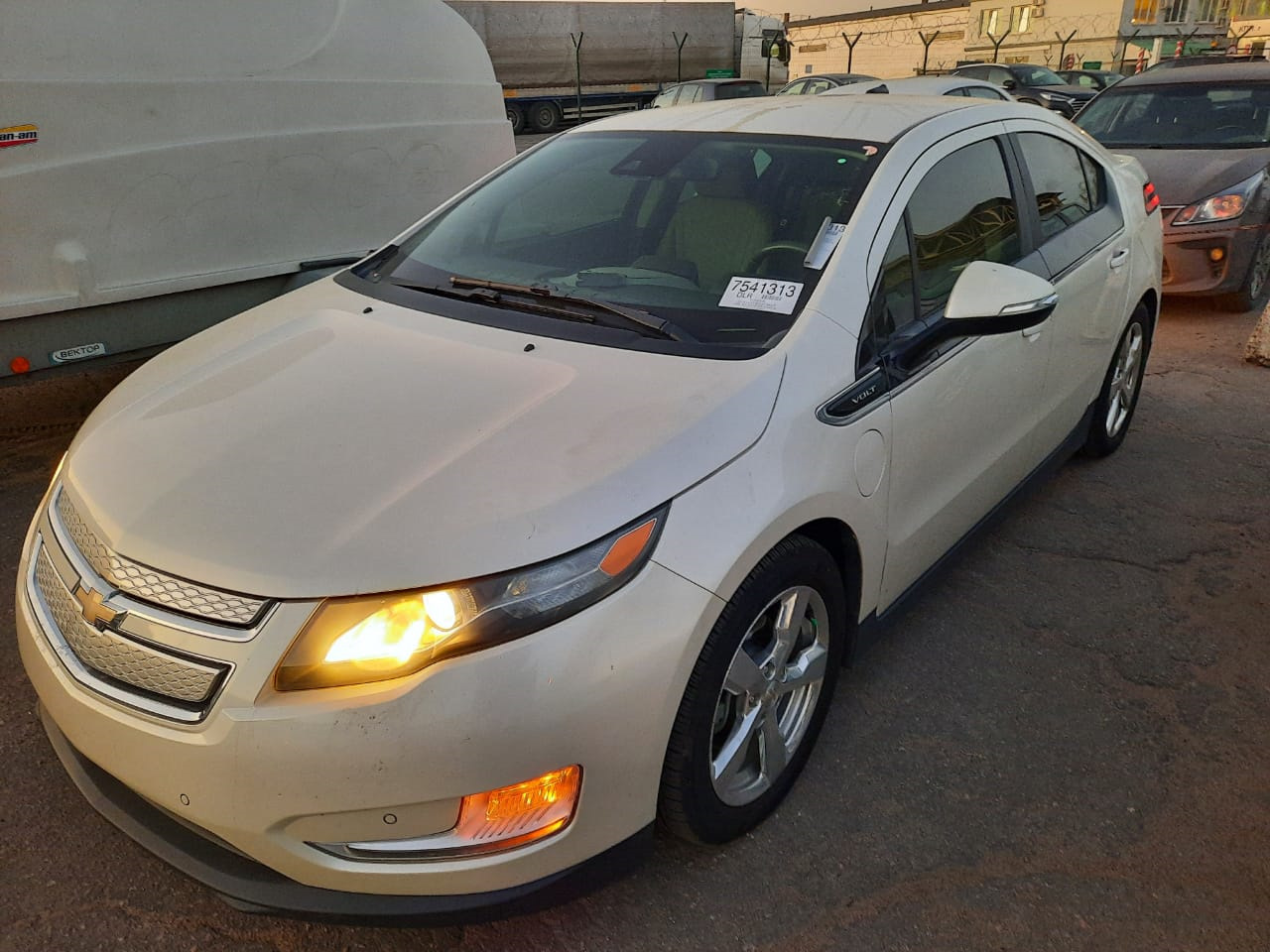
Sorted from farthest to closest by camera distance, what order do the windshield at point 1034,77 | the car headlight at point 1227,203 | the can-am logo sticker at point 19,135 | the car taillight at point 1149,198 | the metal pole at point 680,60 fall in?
the metal pole at point 680,60
the windshield at point 1034,77
the car headlight at point 1227,203
the car taillight at point 1149,198
the can-am logo sticker at point 19,135

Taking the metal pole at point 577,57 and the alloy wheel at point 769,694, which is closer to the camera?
the alloy wheel at point 769,694

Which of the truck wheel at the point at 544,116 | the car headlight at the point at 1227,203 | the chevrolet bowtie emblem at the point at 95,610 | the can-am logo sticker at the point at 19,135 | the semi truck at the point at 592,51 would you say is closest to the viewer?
the chevrolet bowtie emblem at the point at 95,610

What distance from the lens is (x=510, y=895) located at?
69.2 inches

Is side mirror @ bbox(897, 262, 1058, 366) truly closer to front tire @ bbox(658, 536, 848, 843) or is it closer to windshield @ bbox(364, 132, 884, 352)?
windshield @ bbox(364, 132, 884, 352)

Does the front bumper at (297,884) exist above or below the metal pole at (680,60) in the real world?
below

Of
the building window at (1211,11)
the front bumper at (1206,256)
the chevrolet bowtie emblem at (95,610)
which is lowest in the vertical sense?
the front bumper at (1206,256)

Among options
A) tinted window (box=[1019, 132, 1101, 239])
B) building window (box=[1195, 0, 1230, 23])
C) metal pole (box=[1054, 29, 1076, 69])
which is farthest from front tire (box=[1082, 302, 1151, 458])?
building window (box=[1195, 0, 1230, 23])

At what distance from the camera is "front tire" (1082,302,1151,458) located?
13.4ft

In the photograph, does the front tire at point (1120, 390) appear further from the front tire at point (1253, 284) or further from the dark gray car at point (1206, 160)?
the front tire at point (1253, 284)

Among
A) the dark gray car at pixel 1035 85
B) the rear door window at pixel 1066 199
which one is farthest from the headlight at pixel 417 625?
the dark gray car at pixel 1035 85

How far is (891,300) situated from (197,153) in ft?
10.3

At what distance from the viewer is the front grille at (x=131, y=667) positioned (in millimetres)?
1680

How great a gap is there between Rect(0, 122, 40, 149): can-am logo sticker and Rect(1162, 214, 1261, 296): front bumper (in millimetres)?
6591

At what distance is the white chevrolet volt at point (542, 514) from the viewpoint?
1.66 metres
